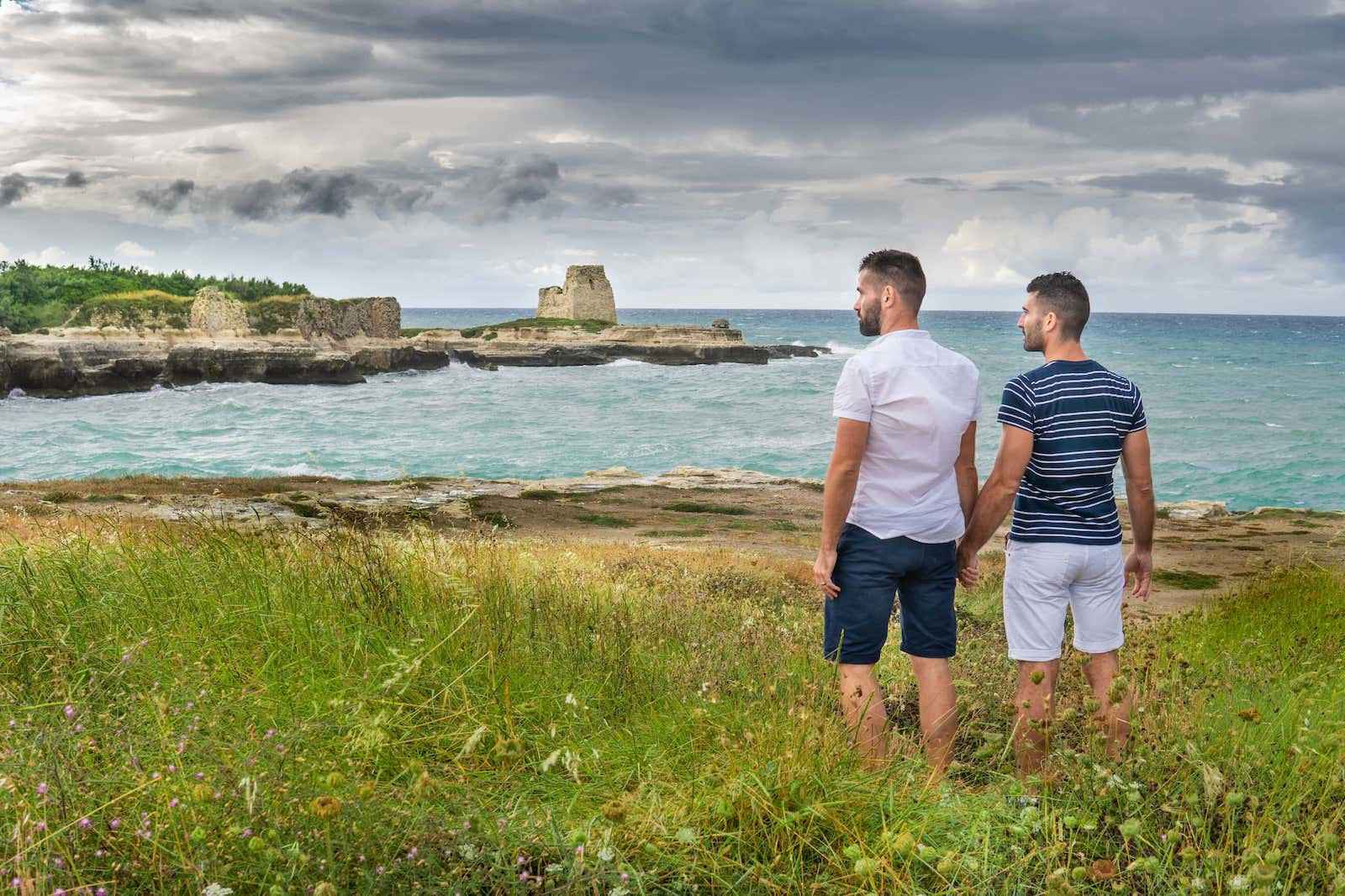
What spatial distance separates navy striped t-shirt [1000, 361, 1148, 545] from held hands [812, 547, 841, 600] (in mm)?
907

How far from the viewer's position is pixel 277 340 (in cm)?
7281

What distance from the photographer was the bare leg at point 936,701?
14.8 feet

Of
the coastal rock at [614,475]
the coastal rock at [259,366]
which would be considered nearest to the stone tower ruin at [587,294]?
the coastal rock at [259,366]

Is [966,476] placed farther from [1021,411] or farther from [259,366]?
[259,366]

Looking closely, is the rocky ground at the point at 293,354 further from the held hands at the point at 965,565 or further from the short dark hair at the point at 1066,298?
the short dark hair at the point at 1066,298

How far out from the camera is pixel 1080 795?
3.62 metres

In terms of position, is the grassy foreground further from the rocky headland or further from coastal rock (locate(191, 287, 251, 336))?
coastal rock (locate(191, 287, 251, 336))

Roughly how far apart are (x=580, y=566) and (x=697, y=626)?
13.3 feet

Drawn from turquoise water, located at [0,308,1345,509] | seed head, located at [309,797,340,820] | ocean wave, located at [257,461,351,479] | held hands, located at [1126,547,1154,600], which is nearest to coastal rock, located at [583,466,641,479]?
turquoise water, located at [0,308,1345,509]

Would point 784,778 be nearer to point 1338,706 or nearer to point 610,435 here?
point 1338,706

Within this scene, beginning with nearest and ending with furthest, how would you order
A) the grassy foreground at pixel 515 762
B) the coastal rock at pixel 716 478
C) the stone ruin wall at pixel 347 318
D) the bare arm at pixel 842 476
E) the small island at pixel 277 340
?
the grassy foreground at pixel 515 762 → the bare arm at pixel 842 476 → the coastal rock at pixel 716 478 → the small island at pixel 277 340 → the stone ruin wall at pixel 347 318

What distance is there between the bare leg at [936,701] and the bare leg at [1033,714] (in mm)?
288

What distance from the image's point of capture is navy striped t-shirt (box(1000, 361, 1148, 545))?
4.46 meters

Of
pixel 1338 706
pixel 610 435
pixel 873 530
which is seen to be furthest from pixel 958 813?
pixel 610 435
